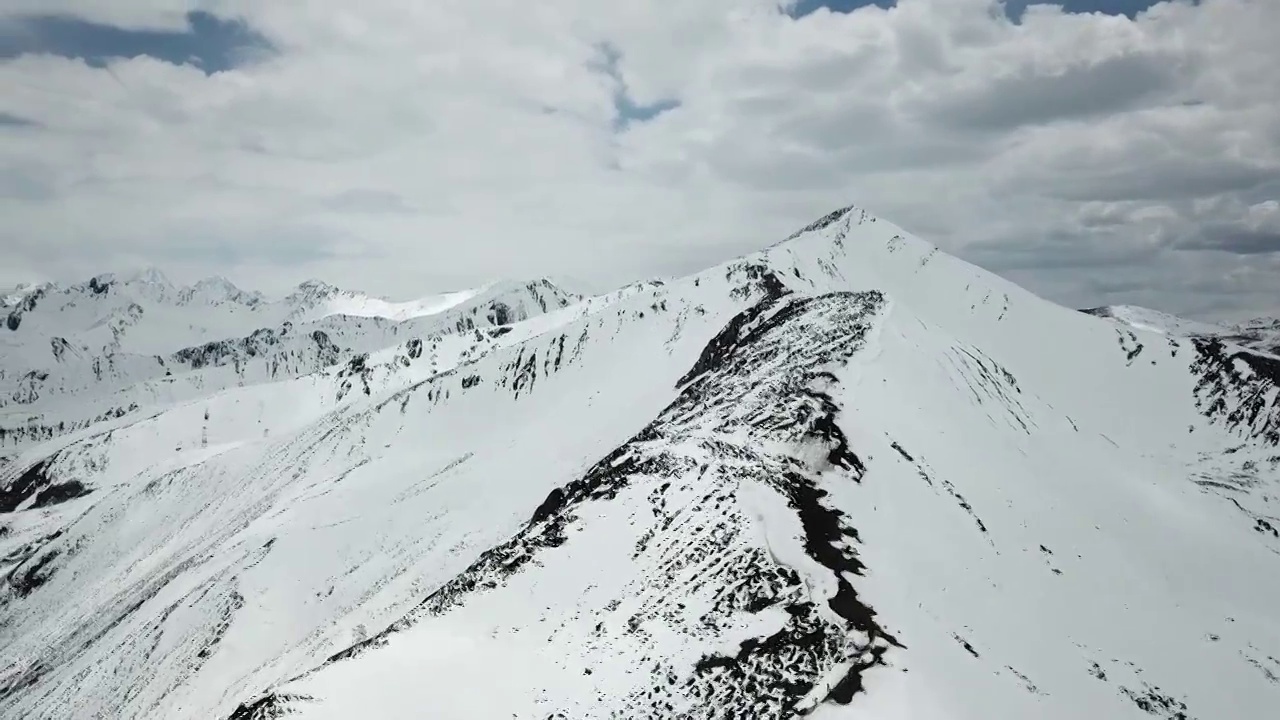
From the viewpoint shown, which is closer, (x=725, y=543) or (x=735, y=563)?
(x=735, y=563)

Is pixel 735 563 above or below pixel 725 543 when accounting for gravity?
below

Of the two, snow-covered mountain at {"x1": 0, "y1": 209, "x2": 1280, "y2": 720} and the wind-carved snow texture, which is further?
snow-covered mountain at {"x1": 0, "y1": 209, "x2": 1280, "y2": 720}

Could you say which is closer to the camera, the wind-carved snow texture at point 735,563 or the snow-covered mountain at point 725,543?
the wind-carved snow texture at point 735,563

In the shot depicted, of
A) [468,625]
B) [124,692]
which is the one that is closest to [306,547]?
[124,692]
